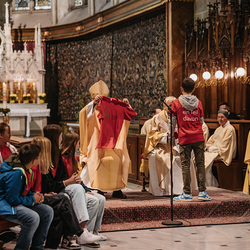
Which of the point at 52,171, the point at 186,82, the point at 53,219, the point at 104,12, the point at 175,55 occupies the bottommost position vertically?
the point at 53,219

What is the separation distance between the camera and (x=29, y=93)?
17.7 meters

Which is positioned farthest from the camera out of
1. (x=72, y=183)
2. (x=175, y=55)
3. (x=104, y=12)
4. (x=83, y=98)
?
(x=83, y=98)

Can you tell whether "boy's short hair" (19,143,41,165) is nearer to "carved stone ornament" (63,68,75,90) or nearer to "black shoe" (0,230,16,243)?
"black shoe" (0,230,16,243)

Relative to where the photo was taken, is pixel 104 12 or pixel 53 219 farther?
pixel 104 12

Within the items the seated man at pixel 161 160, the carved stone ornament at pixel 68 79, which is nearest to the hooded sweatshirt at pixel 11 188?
the seated man at pixel 161 160

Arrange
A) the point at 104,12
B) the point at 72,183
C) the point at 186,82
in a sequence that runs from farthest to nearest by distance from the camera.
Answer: the point at 104,12
the point at 186,82
the point at 72,183

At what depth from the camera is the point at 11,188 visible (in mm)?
4555

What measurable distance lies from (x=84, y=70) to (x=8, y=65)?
8.45 ft

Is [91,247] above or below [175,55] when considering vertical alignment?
below

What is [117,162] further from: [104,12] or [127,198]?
[104,12]

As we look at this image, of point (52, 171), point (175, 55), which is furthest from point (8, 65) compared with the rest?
point (52, 171)

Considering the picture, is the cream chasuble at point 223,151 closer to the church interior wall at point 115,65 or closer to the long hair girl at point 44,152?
the church interior wall at point 115,65

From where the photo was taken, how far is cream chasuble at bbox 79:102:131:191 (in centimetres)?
702

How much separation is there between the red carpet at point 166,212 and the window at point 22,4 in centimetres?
1464
